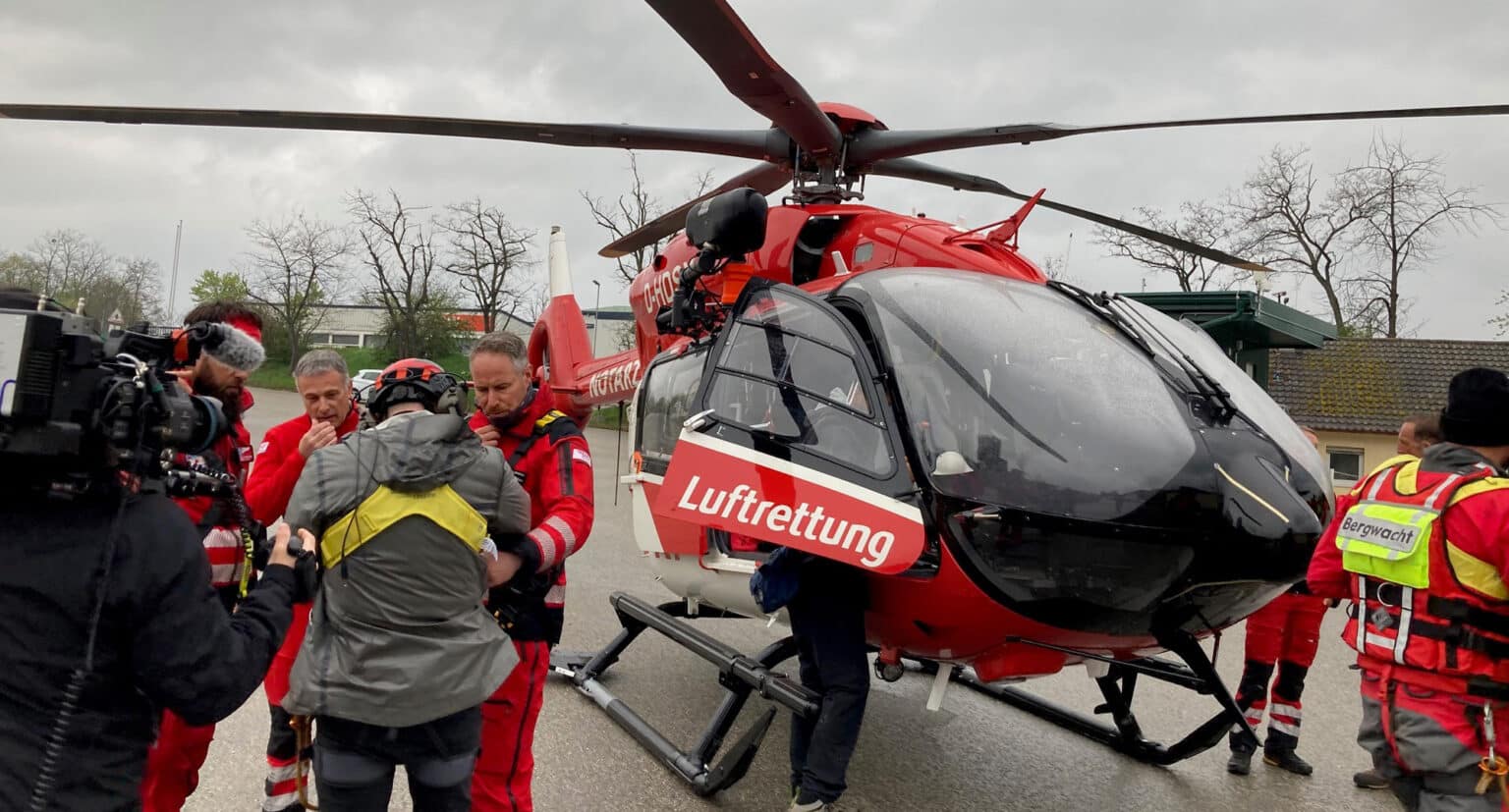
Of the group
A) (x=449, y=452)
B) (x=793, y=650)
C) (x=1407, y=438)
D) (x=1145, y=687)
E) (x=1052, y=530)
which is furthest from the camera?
(x=1145, y=687)

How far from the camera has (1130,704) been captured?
4488 mm

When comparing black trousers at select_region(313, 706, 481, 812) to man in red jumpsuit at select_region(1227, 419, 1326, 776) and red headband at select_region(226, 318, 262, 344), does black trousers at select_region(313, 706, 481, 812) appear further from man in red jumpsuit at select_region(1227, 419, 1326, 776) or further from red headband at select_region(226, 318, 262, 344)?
man in red jumpsuit at select_region(1227, 419, 1326, 776)

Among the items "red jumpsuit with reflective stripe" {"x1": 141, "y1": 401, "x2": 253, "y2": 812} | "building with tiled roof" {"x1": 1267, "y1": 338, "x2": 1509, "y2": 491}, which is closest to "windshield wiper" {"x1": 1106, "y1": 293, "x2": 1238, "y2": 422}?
"red jumpsuit with reflective stripe" {"x1": 141, "y1": 401, "x2": 253, "y2": 812}

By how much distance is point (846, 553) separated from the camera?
2.68m

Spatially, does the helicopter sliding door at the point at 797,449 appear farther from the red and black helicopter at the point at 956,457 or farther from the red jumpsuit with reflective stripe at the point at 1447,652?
the red jumpsuit with reflective stripe at the point at 1447,652

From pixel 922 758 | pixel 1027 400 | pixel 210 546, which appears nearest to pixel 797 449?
pixel 1027 400

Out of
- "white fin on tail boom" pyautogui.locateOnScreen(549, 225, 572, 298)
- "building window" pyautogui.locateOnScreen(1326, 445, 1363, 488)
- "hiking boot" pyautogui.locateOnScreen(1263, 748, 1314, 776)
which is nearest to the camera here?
"hiking boot" pyautogui.locateOnScreen(1263, 748, 1314, 776)

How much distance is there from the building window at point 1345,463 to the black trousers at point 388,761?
705 inches

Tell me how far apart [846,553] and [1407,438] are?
3.57 metres

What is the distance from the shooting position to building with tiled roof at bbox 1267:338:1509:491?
54.3ft

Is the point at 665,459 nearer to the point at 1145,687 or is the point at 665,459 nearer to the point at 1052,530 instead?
the point at 1052,530

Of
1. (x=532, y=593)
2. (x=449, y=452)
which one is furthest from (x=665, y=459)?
(x=449, y=452)

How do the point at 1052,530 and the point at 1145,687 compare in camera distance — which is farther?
the point at 1145,687

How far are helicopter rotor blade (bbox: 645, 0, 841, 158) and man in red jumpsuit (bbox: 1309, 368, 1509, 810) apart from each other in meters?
2.54
